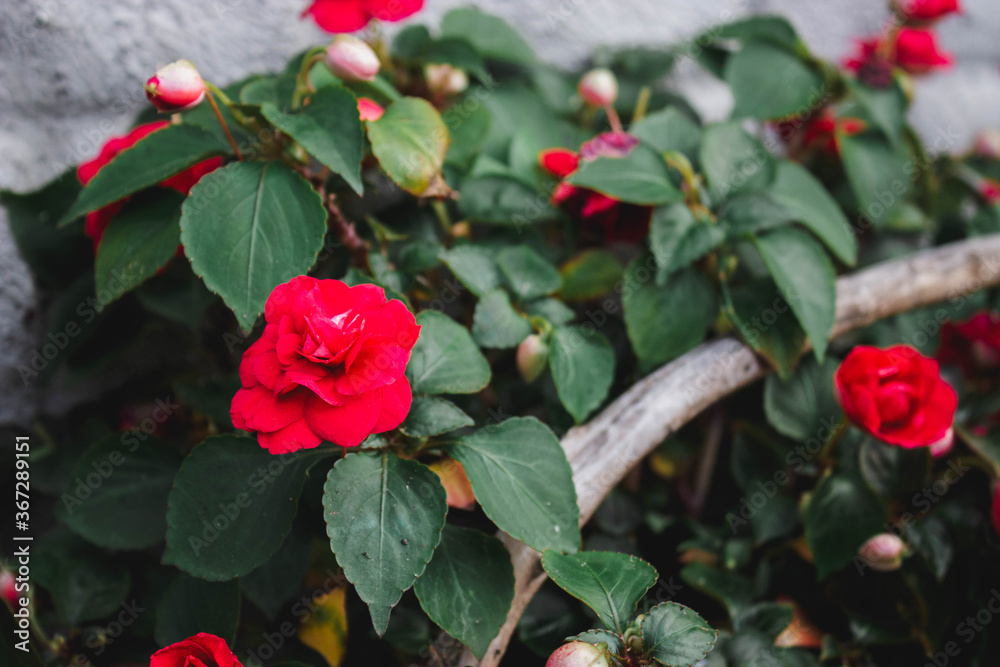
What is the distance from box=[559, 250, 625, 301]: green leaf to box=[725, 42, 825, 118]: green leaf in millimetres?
413

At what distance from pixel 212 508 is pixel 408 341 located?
0.25 meters

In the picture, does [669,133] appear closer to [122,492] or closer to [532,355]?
[532,355]

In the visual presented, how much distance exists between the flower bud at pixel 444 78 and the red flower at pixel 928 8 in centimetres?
96

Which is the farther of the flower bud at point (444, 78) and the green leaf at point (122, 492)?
the flower bud at point (444, 78)

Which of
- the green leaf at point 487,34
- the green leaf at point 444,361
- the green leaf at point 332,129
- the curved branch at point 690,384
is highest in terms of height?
the green leaf at point 332,129

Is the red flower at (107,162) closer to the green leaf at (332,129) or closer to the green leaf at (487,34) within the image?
the green leaf at (332,129)

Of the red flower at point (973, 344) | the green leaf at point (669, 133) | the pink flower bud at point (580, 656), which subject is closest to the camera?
the pink flower bud at point (580, 656)

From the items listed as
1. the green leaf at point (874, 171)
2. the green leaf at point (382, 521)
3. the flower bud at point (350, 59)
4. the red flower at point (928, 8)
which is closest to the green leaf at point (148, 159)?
the flower bud at point (350, 59)

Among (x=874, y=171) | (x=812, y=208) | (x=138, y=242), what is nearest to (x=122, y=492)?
(x=138, y=242)

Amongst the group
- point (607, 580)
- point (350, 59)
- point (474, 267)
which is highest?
point (350, 59)

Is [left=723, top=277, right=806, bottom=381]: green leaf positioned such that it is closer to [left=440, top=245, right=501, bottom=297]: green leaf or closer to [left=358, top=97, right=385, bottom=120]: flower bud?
[left=440, top=245, right=501, bottom=297]: green leaf

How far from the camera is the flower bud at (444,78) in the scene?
962 mm

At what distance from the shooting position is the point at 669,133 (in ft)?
3.18

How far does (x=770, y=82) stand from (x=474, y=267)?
2.26 ft
